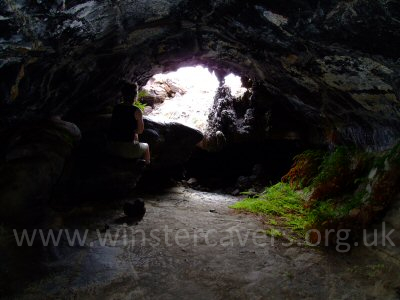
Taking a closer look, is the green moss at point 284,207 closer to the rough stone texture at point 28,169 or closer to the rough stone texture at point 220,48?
the rough stone texture at point 220,48

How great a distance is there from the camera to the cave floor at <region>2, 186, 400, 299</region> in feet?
11.7

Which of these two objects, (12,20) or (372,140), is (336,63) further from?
(12,20)

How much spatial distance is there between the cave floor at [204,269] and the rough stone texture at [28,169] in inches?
29.7

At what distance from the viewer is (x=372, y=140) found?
594 cm

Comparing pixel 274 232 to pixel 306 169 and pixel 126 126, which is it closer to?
pixel 306 169

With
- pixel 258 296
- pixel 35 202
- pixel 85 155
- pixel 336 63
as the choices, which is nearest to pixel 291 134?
pixel 336 63

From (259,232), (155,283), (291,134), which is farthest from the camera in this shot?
(291,134)

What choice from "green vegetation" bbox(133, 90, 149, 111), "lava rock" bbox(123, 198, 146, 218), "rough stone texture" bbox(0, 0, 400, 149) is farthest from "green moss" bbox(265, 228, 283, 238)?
"green vegetation" bbox(133, 90, 149, 111)

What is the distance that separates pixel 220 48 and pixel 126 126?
113 inches

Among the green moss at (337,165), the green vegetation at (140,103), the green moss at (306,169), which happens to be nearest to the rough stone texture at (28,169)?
the green moss at (337,165)

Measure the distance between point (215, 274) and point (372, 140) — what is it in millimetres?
4219

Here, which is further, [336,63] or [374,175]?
[374,175]

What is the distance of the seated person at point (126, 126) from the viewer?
6.99 metres

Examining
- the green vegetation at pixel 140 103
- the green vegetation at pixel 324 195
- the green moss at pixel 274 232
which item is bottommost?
the green moss at pixel 274 232
